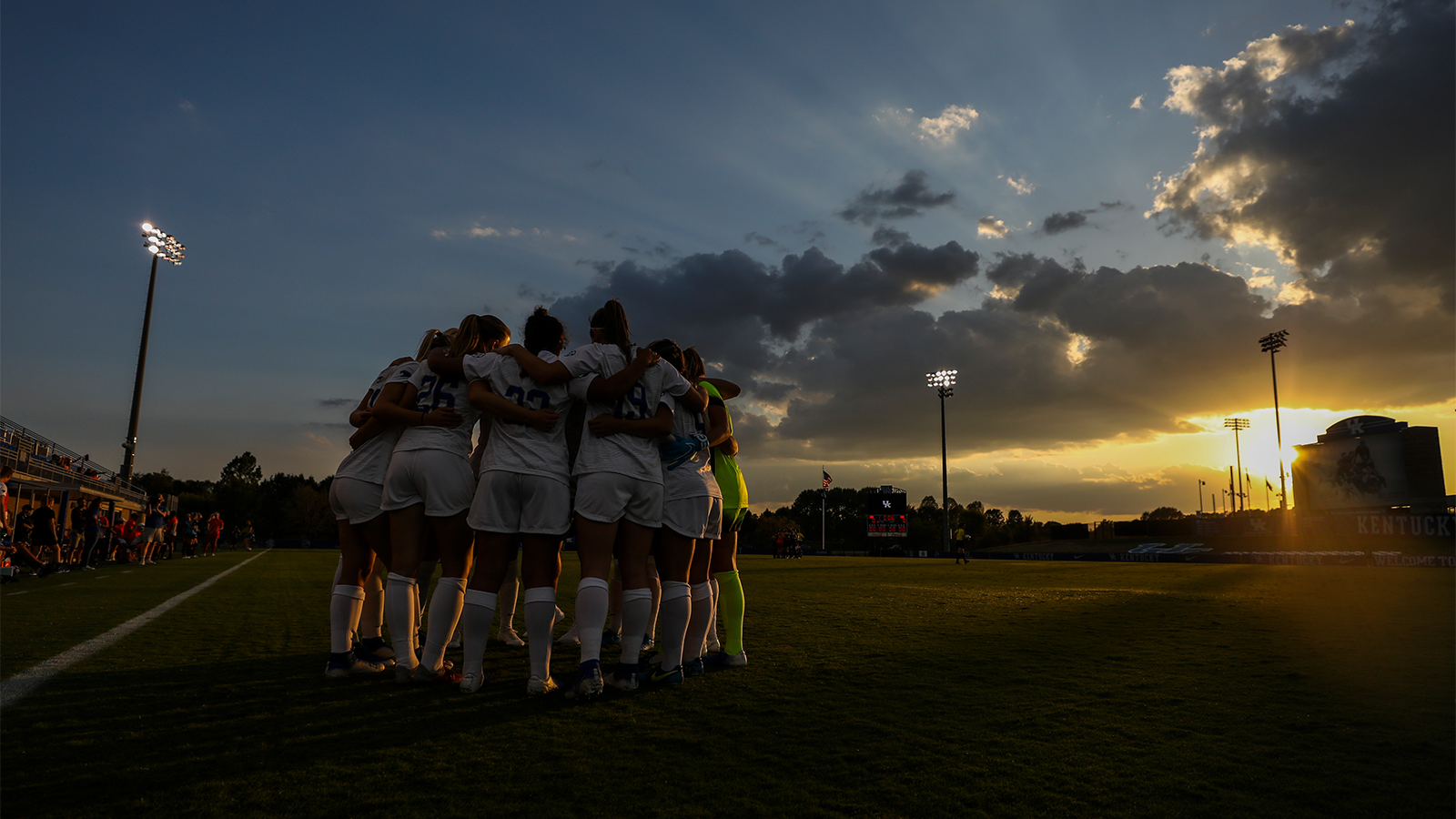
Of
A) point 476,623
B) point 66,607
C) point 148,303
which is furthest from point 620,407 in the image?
point 148,303

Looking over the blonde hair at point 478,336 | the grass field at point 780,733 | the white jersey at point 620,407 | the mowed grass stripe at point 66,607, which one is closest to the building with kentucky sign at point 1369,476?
the grass field at point 780,733

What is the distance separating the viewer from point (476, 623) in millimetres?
3781

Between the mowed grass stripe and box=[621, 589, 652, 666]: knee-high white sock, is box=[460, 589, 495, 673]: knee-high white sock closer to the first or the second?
box=[621, 589, 652, 666]: knee-high white sock

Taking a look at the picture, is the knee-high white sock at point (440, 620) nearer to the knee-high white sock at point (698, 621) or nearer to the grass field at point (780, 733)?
the grass field at point (780, 733)

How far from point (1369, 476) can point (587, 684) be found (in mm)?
59403

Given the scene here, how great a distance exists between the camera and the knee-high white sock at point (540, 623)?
3.73 metres

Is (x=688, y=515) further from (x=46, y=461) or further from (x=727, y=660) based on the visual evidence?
(x=46, y=461)

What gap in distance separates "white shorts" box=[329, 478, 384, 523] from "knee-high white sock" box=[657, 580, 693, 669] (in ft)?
5.49

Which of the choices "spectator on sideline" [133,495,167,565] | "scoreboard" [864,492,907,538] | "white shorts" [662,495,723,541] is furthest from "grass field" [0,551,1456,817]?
"scoreboard" [864,492,907,538]

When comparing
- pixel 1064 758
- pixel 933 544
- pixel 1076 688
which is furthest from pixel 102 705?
pixel 933 544

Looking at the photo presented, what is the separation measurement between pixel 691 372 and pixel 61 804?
339 cm

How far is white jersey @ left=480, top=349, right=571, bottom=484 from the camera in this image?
3797mm

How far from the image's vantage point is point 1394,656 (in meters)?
5.38

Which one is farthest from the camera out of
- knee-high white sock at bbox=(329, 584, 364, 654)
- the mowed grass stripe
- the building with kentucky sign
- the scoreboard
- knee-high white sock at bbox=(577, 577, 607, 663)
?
the scoreboard
